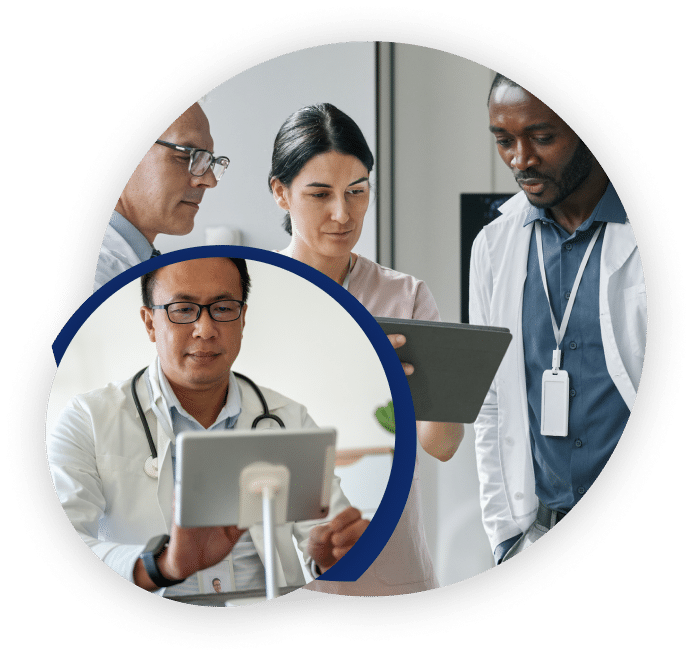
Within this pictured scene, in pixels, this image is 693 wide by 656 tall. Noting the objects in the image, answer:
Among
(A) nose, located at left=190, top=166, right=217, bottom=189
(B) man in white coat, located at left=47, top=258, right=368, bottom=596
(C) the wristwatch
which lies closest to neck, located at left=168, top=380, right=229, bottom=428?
(B) man in white coat, located at left=47, top=258, right=368, bottom=596

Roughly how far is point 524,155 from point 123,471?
56cm

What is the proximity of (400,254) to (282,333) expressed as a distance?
0.58 ft

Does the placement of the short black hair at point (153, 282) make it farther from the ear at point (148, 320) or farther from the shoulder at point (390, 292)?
the shoulder at point (390, 292)

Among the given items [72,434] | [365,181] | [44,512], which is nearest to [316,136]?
[365,181]

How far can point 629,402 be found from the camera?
31.5 inches

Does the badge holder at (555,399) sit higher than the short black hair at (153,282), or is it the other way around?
the short black hair at (153,282)

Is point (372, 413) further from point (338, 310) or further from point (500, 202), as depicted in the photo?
point (500, 202)

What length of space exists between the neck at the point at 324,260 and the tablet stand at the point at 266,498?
0.76ft

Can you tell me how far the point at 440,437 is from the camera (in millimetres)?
798

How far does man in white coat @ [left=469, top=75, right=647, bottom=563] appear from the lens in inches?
31.2

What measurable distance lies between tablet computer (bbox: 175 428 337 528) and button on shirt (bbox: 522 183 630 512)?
27 centimetres

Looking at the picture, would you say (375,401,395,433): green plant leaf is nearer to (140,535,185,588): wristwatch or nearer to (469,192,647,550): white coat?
(469,192,647,550): white coat

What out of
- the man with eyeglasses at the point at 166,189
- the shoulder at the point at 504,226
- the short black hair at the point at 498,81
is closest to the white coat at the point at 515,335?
the shoulder at the point at 504,226

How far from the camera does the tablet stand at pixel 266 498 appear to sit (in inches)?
27.1
